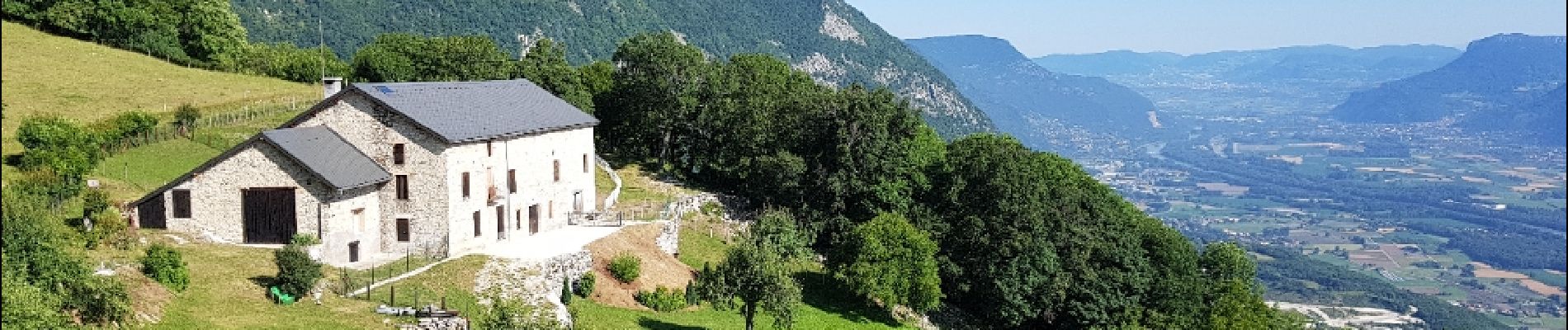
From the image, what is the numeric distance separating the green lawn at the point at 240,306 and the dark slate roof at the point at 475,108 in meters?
10.2

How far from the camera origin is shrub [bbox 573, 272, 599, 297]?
4628cm

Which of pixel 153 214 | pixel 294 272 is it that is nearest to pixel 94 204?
pixel 153 214

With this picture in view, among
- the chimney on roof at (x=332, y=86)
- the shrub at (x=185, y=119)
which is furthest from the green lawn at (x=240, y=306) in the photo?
the shrub at (x=185, y=119)

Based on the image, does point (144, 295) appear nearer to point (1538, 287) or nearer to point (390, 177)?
point (390, 177)

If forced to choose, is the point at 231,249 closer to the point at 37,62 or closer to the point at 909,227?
the point at 909,227

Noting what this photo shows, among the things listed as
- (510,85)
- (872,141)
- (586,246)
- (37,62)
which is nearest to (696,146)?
(872,141)

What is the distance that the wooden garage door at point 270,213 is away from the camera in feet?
145

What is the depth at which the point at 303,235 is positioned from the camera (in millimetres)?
42469

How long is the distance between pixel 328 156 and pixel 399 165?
332cm

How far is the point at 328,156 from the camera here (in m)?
45.9

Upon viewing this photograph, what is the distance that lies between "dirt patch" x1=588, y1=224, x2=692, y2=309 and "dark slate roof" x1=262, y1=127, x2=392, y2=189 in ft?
33.2

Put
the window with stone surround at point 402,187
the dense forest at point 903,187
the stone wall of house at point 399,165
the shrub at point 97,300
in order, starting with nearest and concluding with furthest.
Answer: the shrub at point 97,300, the stone wall of house at point 399,165, the window with stone surround at point 402,187, the dense forest at point 903,187

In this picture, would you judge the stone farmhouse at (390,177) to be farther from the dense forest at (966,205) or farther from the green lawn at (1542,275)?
the green lawn at (1542,275)

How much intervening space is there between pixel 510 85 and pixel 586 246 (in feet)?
39.9
